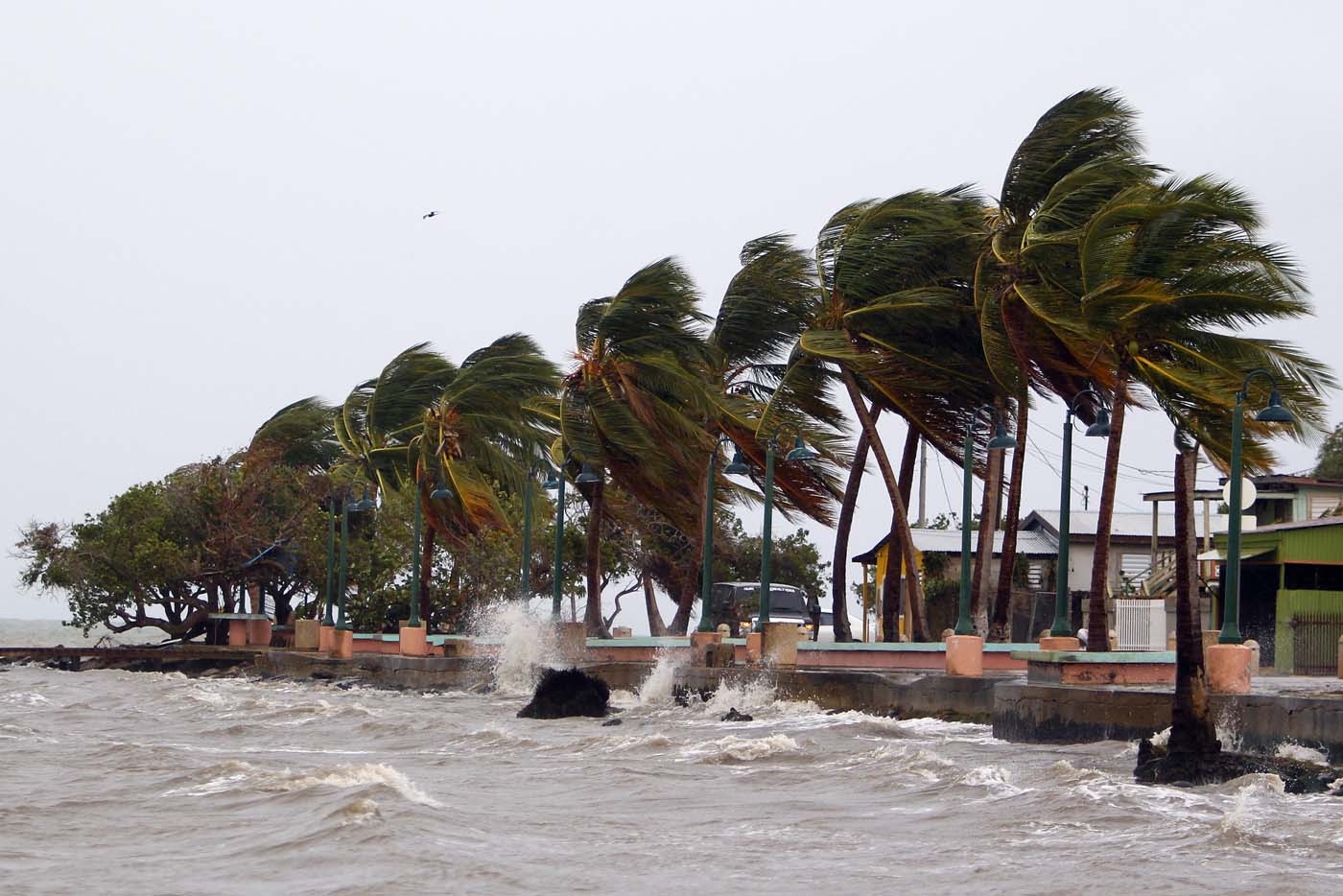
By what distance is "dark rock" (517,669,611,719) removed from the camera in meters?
29.3

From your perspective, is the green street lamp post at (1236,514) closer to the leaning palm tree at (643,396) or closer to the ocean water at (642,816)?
the ocean water at (642,816)

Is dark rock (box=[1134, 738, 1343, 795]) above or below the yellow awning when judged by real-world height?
below

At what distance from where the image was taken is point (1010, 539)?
30141 mm

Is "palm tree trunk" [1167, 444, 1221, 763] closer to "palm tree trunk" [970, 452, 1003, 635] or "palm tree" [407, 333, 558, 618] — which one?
"palm tree trunk" [970, 452, 1003, 635]

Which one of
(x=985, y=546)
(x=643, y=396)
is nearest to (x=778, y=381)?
(x=643, y=396)

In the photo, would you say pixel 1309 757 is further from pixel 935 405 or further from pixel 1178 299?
pixel 935 405

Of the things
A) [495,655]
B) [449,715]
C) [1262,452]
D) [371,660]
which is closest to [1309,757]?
[1262,452]

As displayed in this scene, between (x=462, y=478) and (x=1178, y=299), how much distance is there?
26952 mm

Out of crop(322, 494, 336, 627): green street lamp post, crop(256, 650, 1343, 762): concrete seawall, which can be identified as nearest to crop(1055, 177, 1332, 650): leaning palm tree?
crop(256, 650, 1343, 762): concrete seawall

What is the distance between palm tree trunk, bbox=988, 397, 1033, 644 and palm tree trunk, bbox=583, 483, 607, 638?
12187mm

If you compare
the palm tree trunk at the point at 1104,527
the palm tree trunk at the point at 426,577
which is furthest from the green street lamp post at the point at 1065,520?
the palm tree trunk at the point at 426,577

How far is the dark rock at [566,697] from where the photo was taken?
96.1 ft

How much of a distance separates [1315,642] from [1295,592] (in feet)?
3.85

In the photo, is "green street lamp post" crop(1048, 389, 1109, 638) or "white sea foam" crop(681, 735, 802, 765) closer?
"white sea foam" crop(681, 735, 802, 765)
